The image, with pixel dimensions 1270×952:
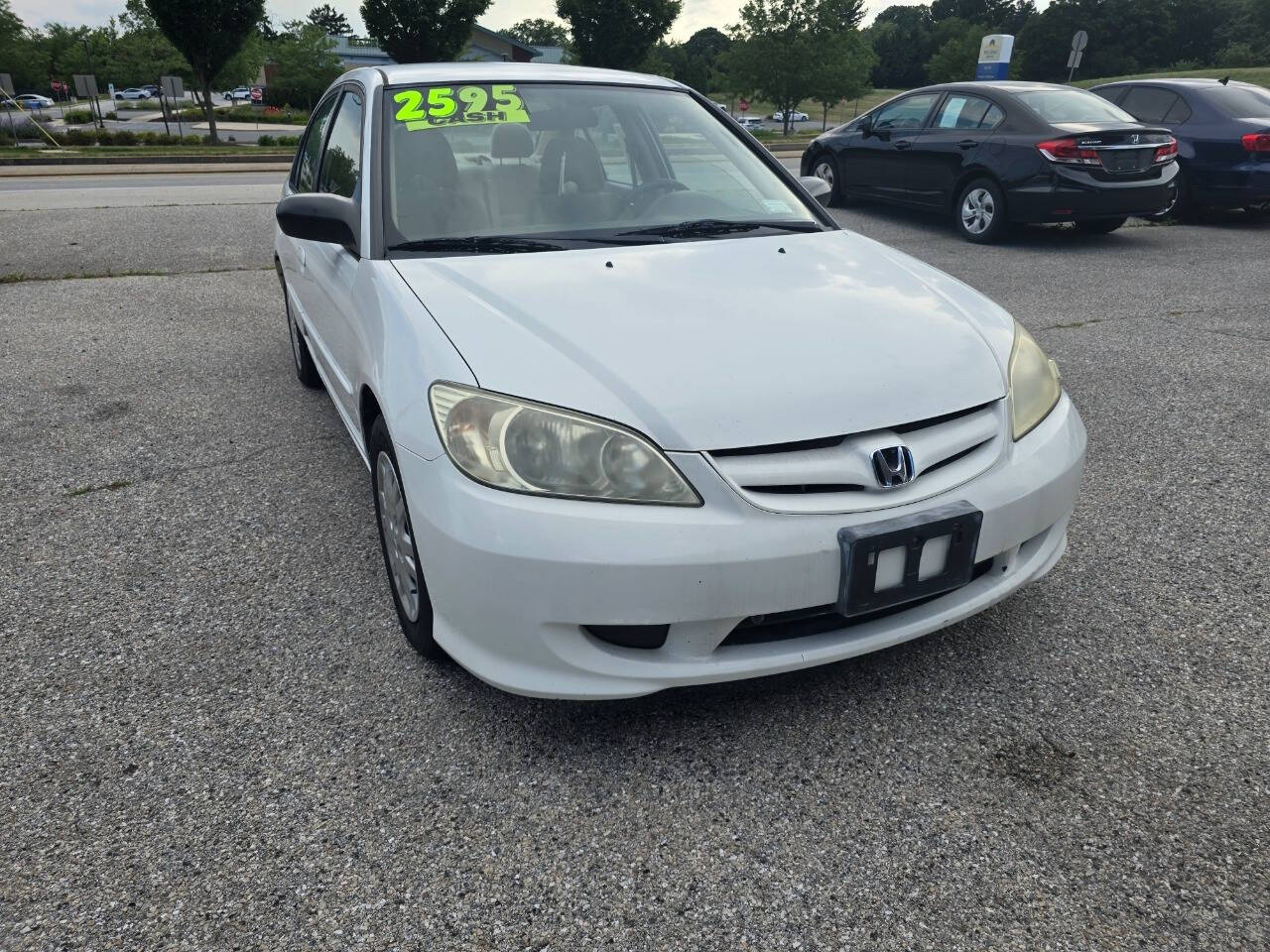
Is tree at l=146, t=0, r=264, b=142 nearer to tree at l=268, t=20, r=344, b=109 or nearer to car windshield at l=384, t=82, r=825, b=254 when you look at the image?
tree at l=268, t=20, r=344, b=109

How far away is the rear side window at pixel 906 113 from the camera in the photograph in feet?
30.4

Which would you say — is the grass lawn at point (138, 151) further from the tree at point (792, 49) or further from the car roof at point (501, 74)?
the tree at point (792, 49)

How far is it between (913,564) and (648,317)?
2.81ft

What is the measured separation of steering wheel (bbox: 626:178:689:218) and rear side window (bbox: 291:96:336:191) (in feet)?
4.93

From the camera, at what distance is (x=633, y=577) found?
1.82m

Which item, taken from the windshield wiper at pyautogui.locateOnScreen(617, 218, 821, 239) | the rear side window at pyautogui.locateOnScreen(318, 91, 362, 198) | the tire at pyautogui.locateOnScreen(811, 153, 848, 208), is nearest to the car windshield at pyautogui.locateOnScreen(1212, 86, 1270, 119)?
the tire at pyautogui.locateOnScreen(811, 153, 848, 208)

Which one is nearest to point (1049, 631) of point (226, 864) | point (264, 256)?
point (226, 864)

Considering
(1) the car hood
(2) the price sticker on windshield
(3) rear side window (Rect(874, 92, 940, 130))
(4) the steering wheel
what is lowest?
(1) the car hood

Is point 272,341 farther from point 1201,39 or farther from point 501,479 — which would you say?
point 1201,39

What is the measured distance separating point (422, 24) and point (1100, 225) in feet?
117

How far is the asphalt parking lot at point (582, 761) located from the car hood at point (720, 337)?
77 cm

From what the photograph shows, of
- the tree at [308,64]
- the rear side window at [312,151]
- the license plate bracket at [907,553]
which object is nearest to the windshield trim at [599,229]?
the rear side window at [312,151]

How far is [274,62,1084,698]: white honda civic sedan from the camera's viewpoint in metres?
1.87

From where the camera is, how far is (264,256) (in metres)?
8.05
